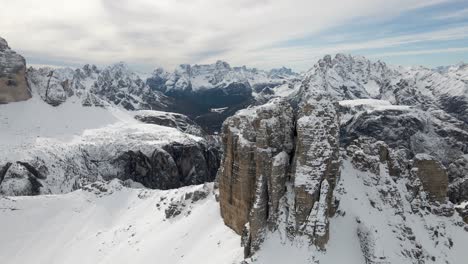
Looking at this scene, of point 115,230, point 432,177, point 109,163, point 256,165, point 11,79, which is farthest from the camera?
point 11,79

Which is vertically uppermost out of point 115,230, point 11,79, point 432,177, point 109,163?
point 432,177

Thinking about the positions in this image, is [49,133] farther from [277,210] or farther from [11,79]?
[277,210]

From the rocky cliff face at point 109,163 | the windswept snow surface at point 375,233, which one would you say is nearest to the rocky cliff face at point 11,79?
the rocky cliff face at point 109,163

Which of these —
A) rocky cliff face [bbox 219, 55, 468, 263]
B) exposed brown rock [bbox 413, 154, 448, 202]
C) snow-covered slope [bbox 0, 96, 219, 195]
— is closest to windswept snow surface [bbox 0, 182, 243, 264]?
rocky cliff face [bbox 219, 55, 468, 263]

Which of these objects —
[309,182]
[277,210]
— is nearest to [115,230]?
[277,210]

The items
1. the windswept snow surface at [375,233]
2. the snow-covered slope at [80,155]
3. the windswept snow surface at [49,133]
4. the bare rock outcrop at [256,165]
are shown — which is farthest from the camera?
the windswept snow surface at [49,133]

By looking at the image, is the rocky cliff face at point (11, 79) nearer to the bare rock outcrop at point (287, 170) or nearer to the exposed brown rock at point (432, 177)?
the bare rock outcrop at point (287, 170)

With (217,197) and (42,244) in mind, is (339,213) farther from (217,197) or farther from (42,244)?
(42,244)
